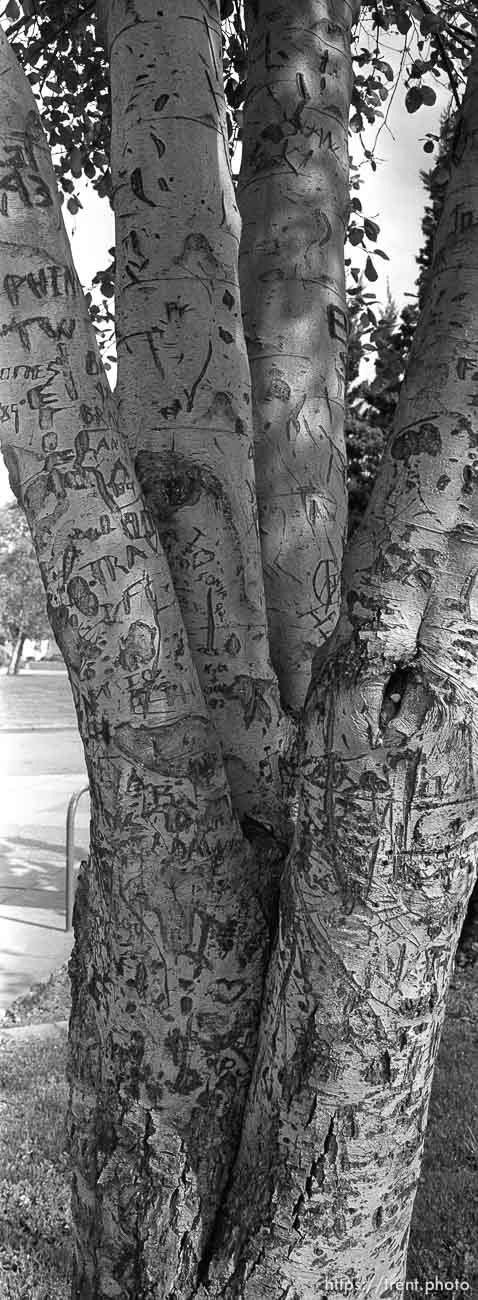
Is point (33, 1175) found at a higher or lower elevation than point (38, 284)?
lower

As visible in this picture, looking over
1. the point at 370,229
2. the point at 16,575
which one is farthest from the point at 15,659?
the point at 370,229

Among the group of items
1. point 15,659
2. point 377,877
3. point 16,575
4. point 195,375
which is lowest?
point 377,877

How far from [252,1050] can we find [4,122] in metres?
1.68

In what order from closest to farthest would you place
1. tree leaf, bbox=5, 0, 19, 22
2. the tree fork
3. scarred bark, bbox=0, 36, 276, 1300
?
the tree fork, scarred bark, bbox=0, 36, 276, 1300, tree leaf, bbox=5, 0, 19, 22

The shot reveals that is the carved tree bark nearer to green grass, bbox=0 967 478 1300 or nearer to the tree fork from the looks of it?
the tree fork

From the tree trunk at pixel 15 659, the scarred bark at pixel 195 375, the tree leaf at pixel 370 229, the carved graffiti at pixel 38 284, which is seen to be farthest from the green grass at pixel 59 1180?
the tree trunk at pixel 15 659

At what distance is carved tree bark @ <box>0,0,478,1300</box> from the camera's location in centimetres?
149

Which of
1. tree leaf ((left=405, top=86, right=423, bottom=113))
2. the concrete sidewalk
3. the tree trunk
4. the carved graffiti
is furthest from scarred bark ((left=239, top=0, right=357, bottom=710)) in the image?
the tree trunk

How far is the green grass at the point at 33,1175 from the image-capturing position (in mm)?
3008

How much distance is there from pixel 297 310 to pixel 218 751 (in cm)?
116

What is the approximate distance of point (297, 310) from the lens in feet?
7.54

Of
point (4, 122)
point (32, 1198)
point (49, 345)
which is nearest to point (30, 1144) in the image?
point (32, 1198)

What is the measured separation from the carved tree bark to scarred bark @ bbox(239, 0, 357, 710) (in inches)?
10.6

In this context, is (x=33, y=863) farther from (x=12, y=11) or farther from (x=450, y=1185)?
(x=12, y=11)
